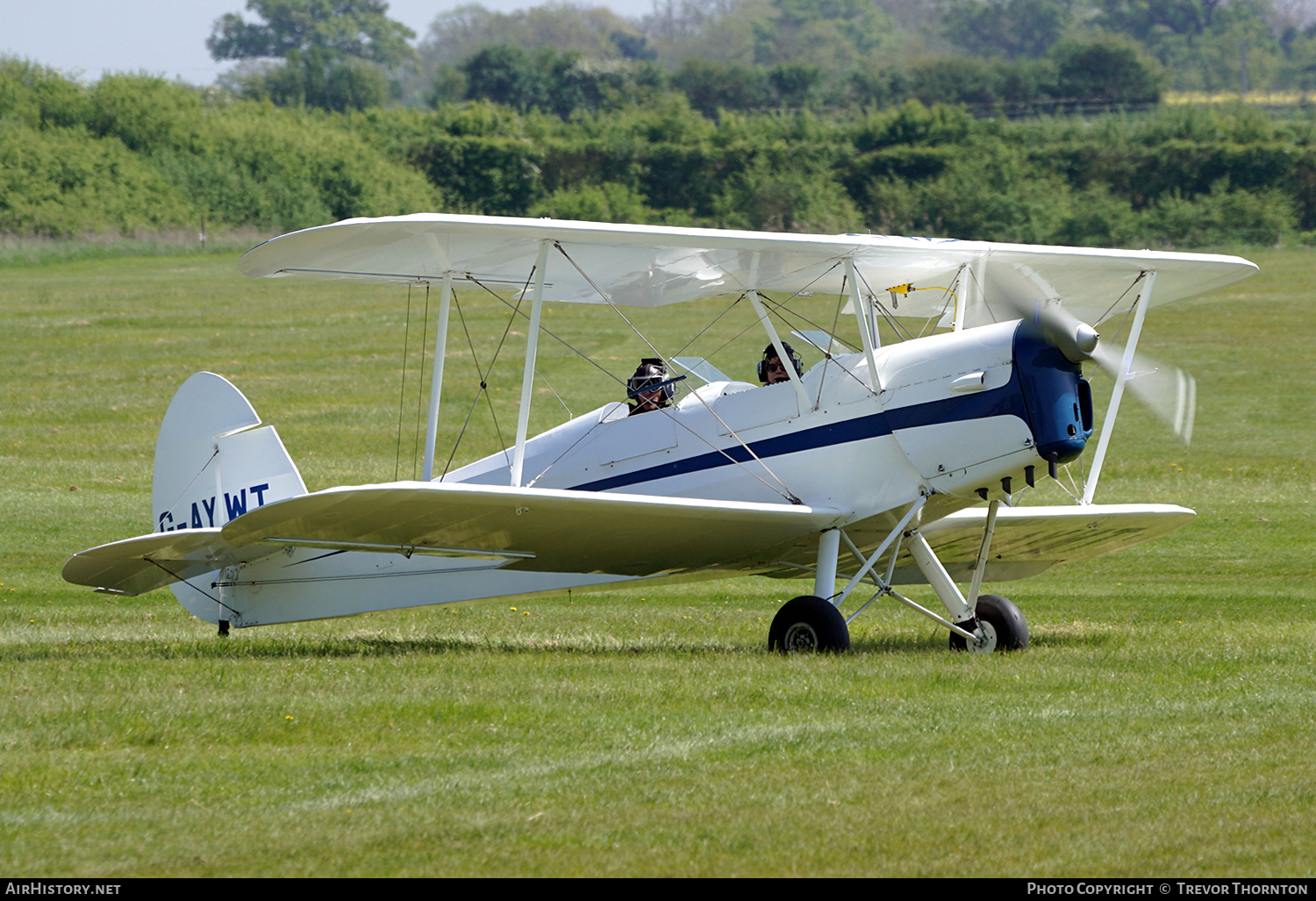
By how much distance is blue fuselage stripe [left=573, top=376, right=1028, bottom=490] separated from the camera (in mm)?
9398

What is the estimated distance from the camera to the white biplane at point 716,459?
9305 mm

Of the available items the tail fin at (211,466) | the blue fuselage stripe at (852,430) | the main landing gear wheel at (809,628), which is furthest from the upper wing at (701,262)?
the main landing gear wheel at (809,628)

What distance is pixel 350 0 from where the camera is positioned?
7534 inches

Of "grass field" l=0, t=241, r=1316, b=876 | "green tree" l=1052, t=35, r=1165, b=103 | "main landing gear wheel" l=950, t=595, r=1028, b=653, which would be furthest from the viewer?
"green tree" l=1052, t=35, r=1165, b=103

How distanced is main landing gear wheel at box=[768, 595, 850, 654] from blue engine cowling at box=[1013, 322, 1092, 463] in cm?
165

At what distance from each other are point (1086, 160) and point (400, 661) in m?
61.3

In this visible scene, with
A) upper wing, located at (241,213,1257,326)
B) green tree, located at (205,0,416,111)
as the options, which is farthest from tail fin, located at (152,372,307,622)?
green tree, located at (205,0,416,111)

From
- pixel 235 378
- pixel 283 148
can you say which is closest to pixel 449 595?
pixel 235 378

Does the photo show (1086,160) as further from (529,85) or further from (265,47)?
(265,47)

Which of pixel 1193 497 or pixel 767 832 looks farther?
pixel 1193 497

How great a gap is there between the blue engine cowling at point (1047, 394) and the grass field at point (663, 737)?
1.36 meters

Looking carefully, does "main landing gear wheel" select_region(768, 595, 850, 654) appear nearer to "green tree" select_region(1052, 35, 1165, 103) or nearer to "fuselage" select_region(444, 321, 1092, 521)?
"fuselage" select_region(444, 321, 1092, 521)

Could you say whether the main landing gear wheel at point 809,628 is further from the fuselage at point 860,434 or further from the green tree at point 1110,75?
the green tree at point 1110,75

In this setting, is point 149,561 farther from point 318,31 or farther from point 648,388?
point 318,31
